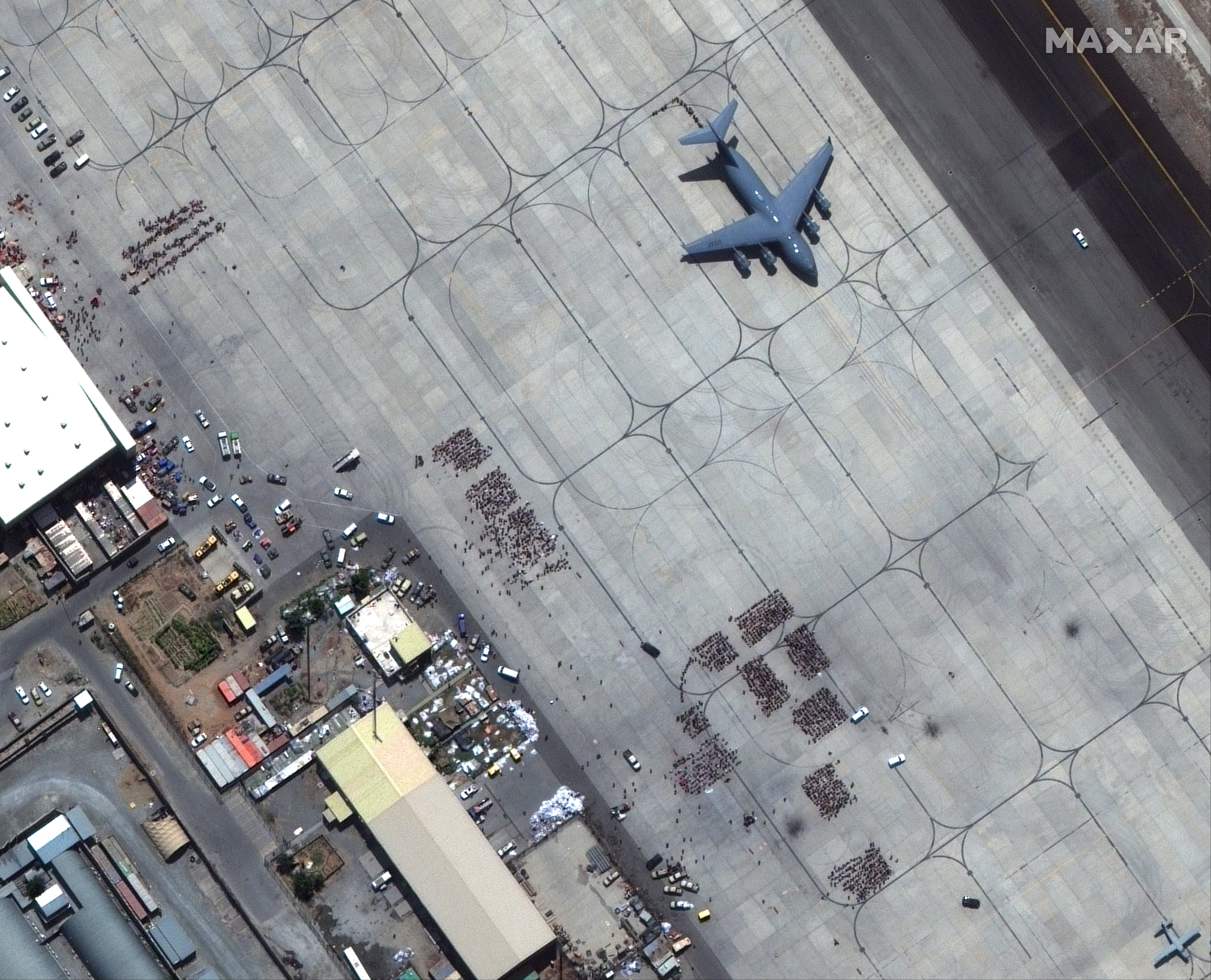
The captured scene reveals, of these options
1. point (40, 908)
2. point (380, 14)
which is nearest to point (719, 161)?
point (380, 14)

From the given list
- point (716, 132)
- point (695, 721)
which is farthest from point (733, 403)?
point (695, 721)

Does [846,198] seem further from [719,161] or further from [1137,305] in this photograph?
[1137,305]

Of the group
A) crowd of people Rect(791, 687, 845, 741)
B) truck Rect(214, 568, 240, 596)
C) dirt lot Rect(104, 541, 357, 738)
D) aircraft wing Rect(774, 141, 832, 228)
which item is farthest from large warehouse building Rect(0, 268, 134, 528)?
crowd of people Rect(791, 687, 845, 741)

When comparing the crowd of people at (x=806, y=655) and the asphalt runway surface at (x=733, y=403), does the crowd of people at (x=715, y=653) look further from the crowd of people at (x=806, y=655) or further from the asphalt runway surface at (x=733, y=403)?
the crowd of people at (x=806, y=655)

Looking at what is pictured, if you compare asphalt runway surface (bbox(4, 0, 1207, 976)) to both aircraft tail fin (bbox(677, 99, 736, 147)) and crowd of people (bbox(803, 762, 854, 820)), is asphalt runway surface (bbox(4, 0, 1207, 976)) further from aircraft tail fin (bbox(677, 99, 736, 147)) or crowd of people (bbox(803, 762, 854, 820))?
aircraft tail fin (bbox(677, 99, 736, 147))

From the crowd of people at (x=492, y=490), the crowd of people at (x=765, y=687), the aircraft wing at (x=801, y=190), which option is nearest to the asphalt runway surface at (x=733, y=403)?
the crowd of people at (x=765, y=687)
